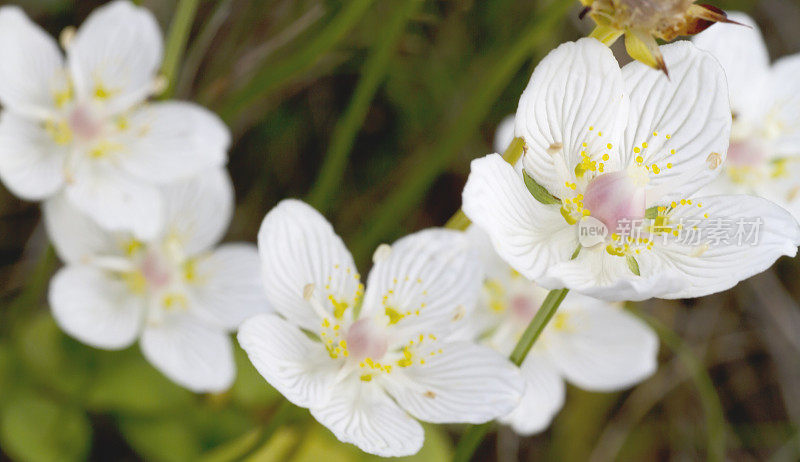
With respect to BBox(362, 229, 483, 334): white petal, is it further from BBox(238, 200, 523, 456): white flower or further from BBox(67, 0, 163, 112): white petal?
BBox(67, 0, 163, 112): white petal

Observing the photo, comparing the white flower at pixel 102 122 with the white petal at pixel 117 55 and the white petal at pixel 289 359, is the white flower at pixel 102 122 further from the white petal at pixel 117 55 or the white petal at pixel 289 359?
the white petal at pixel 289 359

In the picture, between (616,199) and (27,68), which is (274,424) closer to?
(616,199)

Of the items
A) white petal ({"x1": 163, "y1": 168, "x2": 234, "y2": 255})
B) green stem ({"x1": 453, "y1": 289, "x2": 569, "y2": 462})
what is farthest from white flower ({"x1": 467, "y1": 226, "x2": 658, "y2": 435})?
white petal ({"x1": 163, "y1": 168, "x2": 234, "y2": 255})

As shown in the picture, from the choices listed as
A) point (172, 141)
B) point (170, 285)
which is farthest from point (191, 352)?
point (172, 141)

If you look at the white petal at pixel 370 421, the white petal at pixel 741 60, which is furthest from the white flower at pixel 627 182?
the white petal at pixel 741 60

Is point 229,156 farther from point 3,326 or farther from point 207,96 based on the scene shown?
point 3,326
